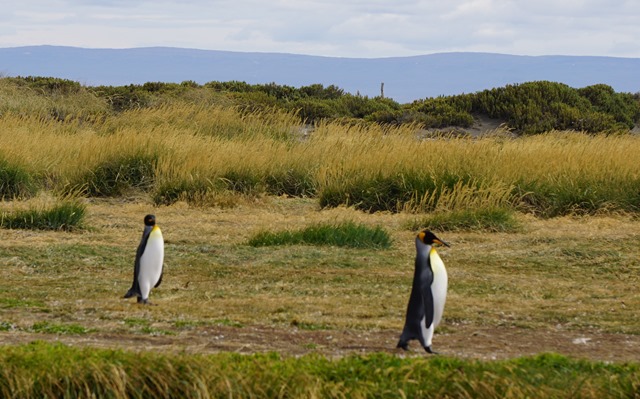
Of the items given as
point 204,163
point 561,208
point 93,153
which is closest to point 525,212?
point 561,208

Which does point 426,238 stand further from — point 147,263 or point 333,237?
point 333,237

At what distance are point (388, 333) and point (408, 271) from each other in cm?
294

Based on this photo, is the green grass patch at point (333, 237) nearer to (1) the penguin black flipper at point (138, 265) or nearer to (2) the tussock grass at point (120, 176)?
(1) the penguin black flipper at point (138, 265)

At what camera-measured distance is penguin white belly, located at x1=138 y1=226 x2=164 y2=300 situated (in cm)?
830

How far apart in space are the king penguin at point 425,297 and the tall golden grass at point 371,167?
23.8 ft

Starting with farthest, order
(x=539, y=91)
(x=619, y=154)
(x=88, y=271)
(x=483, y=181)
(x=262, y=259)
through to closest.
A: (x=539, y=91), (x=619, y=154), (x=483, y=181), (x=262, y=259), (x=88, y=271)

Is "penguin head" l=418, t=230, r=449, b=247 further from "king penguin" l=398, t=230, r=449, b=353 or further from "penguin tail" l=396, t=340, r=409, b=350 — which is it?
"penguin tail" l=396, t=340, r=409, b=350

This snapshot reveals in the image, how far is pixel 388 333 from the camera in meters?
7.52

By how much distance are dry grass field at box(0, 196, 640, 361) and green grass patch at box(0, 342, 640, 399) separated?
1.95 ft

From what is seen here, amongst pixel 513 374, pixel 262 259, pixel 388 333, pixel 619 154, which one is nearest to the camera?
pixel 513 374

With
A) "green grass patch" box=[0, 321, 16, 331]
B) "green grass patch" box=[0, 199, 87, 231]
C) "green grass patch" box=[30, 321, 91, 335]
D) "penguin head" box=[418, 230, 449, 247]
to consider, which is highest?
"penguin head" box=[418, 230, 449, 247]

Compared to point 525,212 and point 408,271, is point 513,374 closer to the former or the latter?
point 408,271

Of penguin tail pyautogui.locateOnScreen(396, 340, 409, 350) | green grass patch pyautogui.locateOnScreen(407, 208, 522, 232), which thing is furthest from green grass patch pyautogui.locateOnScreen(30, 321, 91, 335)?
green grass patch pyautogui.locateOnScreen(407, 208, 522, 232)

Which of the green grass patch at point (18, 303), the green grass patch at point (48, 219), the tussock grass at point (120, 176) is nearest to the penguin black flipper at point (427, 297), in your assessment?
the green grass patch at point (18, 303)
